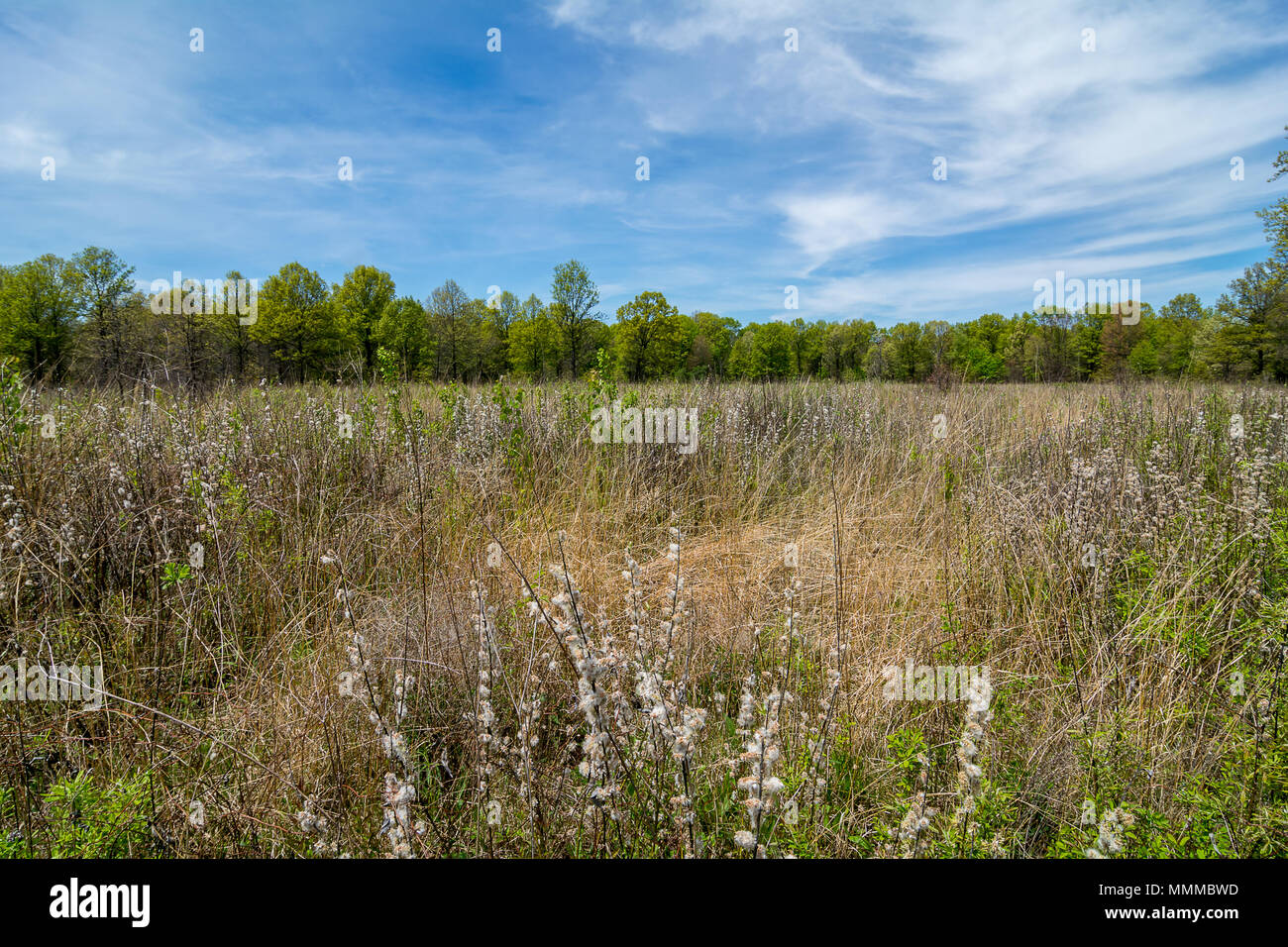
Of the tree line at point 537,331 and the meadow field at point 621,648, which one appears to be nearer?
the meadow field at point 621,648

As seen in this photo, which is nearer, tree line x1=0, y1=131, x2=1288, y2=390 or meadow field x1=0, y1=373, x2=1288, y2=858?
meadow field x1=0, y1=373, x2=1288, y2=858

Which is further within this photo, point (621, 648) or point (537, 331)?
point (537, 331)

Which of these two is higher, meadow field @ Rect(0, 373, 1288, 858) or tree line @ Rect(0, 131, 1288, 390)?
tree line @ Rect(0, 131, 1288, 390)

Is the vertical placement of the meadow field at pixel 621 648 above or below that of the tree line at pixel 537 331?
below

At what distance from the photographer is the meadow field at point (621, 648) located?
1.60 metres

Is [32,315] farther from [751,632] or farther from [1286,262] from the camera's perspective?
[1286,262]

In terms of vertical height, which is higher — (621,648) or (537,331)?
(537,331)

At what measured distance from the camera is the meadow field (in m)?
1.60

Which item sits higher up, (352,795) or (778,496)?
(778,496)

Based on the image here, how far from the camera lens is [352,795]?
1.86 meters

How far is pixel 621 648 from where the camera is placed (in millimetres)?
2730
